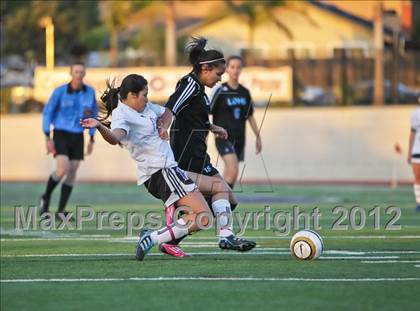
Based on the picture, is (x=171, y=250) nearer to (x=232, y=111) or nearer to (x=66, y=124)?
(x=232, y=111)

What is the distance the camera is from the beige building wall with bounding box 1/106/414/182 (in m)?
26.3

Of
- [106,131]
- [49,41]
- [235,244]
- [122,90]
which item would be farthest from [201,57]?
[49,41]

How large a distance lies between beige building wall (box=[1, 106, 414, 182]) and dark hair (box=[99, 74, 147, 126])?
16015 millimetres

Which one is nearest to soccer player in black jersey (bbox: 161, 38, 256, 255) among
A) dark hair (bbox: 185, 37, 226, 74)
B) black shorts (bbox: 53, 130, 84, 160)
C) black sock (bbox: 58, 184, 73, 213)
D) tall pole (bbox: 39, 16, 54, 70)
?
dark hair (bbox: 185, 37, 226, 74)

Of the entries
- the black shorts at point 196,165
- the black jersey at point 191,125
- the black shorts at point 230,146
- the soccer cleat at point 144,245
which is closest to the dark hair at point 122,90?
the black jersey at point 191,125

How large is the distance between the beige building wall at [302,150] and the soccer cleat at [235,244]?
15874mm

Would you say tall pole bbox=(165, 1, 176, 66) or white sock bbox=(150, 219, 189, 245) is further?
tall pole bbox=(165, 1, 176, 66)

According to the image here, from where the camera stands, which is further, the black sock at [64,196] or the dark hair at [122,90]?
the black sock at [64,196]

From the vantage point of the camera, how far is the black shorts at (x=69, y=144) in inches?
623

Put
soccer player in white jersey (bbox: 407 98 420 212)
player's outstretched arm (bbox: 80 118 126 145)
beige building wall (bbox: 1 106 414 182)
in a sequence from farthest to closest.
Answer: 1. beige building wall (bbox: 1 106 414 182)
2. soccer player in white jersey (bbox: 407 98 420 212)
3. player's outstretched arm (bbox: 80 118 126 145)

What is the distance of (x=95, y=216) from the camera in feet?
53.4

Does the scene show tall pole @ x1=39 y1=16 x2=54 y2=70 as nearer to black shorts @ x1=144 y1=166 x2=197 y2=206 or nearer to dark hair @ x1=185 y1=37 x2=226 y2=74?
dark hair @ x1=185 y1=37 x2=226 y2=74

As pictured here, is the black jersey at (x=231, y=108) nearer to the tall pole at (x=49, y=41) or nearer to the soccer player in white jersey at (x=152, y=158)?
the soccer player in white jersey at (x=152, y=158)

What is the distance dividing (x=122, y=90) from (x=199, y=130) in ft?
3.31
